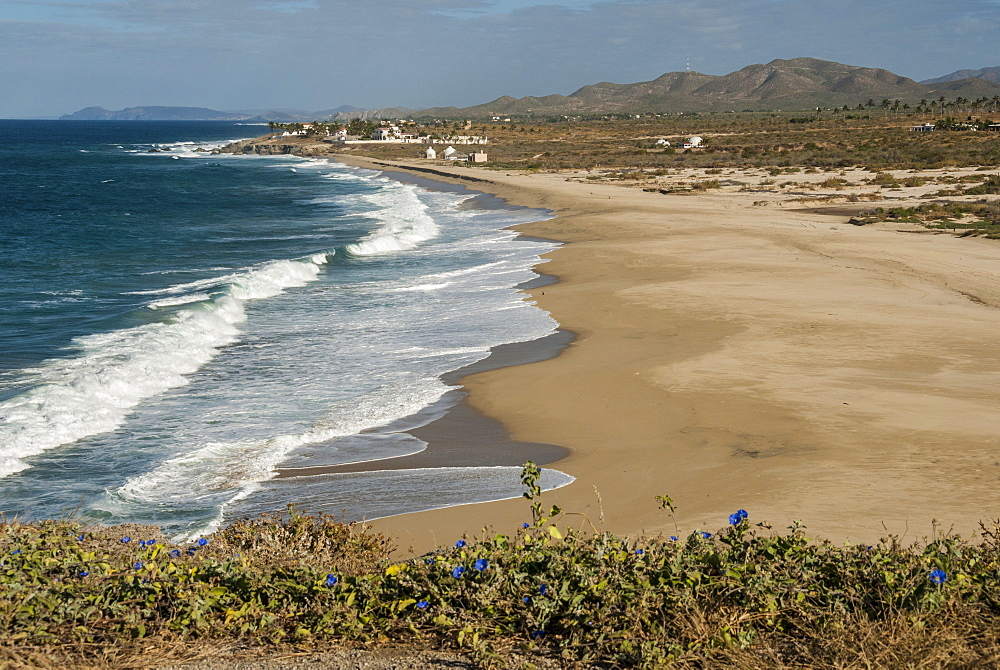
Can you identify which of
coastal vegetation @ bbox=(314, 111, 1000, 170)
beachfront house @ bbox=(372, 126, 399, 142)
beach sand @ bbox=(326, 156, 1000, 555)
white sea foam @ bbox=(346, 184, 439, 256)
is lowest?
beach sand @ bbox=(326, 156, 1000, 555)

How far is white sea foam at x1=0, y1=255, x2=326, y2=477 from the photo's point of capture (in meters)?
11.2

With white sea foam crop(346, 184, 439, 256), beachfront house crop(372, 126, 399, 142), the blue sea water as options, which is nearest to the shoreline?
the blue sea water

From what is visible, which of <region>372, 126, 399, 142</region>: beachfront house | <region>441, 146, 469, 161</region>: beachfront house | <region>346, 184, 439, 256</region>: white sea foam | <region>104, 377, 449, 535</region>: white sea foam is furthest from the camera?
<region>372, 126, 399, 142</region>: beachfront house

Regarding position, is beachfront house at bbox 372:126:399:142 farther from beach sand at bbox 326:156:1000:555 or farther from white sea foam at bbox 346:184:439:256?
beach sand at bbox 326:156:1000:555

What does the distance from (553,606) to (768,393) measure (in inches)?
311

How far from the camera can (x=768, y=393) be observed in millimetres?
11398

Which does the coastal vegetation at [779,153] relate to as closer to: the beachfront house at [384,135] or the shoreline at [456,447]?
the beachfront house at [384,135]

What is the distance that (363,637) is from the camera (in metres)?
4.29

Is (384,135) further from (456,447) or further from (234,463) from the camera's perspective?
(234,463)

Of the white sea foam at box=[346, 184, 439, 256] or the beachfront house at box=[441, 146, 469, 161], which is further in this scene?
the beachfront house at box=[441, 146, 469, 161]

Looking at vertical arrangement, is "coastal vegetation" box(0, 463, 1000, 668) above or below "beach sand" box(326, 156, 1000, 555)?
above

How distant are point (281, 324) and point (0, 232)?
2483cm

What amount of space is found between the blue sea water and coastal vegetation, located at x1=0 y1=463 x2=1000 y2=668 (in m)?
3.72

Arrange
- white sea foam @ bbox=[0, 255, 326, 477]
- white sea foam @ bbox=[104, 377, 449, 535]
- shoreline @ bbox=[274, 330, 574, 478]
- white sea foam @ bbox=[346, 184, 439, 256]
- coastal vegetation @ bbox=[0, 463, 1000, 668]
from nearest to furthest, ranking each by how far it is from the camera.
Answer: coastal vegetation @ bbox=[0, 463, 1000, 668]
white sea foam @ bbox=[104, 377, 449, 535]
shoreline @ bbox=[274, 330, 574, 478]
white sea foam @ bbox=[0, 255, 326, 477]
white sea foam @ bbox=[346, 184, 439, 256]
